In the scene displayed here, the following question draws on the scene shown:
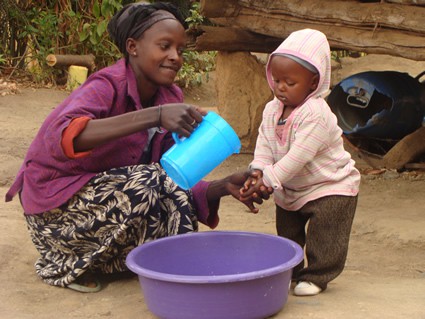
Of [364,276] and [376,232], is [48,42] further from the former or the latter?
[364,276]

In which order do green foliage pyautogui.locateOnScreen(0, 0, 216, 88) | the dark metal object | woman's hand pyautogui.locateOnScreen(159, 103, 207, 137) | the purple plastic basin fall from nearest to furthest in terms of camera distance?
the purple plastic basin, woman's hand pyautogui.locateOnScreen(159, 103, 207, 137), the dark metal object, green foliage pyautogui.locateOnScreen(0, 0, 216, 88)

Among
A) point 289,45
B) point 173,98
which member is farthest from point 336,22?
point 289,45

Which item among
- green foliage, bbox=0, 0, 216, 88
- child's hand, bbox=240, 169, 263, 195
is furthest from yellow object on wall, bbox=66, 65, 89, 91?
child's hand, bbox=240, 169, 263, 195

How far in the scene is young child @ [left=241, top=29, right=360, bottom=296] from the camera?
100 inches

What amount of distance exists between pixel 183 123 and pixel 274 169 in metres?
0.37

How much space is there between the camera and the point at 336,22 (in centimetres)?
473

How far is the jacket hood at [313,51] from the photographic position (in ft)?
8.30

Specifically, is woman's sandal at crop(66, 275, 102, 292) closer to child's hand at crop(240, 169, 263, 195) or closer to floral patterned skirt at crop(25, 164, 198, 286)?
floral patterned skirt at crop(25, 164, 198, 286)

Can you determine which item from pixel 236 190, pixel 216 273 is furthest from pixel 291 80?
pixel 216 273

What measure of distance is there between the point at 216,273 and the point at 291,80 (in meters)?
0.81

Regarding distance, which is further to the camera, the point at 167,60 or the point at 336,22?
the point at 336,22

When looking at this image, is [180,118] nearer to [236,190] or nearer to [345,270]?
[236,190]

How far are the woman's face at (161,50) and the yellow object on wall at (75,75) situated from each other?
234 inches

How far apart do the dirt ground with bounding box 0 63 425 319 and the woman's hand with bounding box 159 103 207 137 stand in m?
0.67
